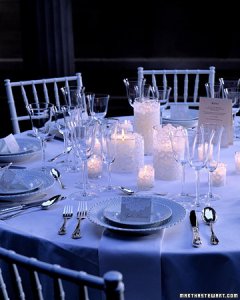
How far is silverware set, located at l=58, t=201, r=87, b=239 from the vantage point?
3.92 ft

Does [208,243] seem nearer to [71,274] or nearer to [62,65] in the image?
[71,274]

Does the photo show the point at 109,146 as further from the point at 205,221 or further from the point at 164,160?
the point at 205,221

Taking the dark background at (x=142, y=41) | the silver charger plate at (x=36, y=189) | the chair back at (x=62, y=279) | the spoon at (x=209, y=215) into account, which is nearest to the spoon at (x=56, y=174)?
the silver charger plate at (x=36, y=189)

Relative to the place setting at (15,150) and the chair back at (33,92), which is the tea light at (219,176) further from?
the chair back at (33,92)

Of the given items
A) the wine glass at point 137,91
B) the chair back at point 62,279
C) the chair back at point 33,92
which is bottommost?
the chair back at point 33,92

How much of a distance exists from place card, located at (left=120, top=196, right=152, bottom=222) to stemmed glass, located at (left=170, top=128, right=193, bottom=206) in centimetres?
18

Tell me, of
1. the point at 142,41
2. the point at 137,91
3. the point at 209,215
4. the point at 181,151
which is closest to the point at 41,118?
the point at 137,91

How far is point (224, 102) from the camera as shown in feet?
5.69

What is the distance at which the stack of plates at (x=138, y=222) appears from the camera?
1.17m

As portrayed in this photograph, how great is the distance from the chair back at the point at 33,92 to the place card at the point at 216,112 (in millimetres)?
800

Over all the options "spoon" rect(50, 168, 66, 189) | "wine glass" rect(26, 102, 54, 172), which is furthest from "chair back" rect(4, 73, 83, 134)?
"spoon" rect(50, 168, 66, 189)

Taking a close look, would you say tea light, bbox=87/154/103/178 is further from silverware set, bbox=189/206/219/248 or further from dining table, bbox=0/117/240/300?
silverware set, bbox=189/206/219/248

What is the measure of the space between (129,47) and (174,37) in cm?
48

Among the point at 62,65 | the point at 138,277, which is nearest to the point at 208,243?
the point at 138,277
